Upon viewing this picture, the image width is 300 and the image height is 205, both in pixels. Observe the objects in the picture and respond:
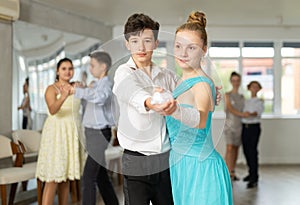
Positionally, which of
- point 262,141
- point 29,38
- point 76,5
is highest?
point 76,5

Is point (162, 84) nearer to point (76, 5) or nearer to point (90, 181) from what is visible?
point (90, 181)

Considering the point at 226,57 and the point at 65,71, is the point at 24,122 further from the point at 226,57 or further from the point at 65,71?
the point at 226,57

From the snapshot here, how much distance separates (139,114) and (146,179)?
0.36 m

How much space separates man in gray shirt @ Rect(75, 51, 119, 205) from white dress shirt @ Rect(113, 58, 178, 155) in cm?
18

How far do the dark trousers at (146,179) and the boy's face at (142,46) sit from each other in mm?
432

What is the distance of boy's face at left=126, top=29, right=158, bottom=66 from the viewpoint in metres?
2.00

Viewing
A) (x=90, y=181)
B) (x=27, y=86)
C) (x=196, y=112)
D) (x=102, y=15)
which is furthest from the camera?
(x=102, y=15)

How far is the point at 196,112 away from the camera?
1772 millimetres

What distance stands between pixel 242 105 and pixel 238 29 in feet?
9.03

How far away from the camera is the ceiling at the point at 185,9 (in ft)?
21.3

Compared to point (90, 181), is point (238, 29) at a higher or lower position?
higher

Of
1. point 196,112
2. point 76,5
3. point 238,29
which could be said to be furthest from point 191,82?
point 238,29

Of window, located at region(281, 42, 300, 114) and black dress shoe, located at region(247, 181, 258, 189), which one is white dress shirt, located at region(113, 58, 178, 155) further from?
window, located at region(281, 42, 300, 114)

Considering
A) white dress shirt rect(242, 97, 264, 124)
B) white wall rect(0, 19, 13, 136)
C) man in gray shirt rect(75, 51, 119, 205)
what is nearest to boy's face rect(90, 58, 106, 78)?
man in gray shirt rect(75, 51, 119, 205)
